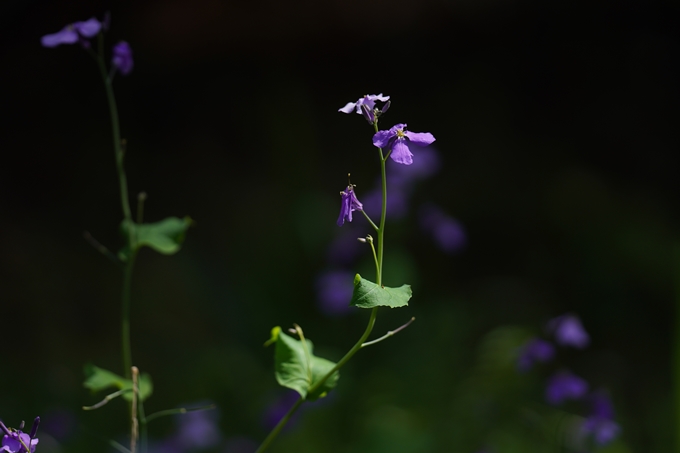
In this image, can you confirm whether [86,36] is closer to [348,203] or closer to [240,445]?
[348,203]

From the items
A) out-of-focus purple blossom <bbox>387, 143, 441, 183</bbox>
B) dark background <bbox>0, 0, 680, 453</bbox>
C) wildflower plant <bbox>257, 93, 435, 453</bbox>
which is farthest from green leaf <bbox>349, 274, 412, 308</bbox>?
out-of-focus purple blossom <bbox>387, 143, 441, 183</bbox>

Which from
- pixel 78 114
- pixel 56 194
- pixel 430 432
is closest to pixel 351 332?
pixel 430 432

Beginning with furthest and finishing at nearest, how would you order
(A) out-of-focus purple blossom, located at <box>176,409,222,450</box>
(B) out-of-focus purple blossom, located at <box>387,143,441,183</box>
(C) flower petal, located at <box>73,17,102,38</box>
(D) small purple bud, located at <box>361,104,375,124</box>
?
(B) out-of-focus purple blossom, located at <box>387,143,441,183</box>
(A) out-of-focus purple blossom, located at <box>176,409,222,450</box>
(C) flower petal, located at <box>73,17,102,38</box>
(D) small purple bud, located at <box>361,104,375,124</box>

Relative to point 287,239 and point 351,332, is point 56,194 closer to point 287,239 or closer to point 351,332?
point 287,239

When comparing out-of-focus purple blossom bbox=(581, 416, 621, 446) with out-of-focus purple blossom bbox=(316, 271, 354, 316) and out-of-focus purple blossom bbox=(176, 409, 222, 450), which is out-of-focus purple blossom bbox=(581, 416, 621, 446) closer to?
out-of-focus purple blossom bbox=(316, 271, 354, 316)

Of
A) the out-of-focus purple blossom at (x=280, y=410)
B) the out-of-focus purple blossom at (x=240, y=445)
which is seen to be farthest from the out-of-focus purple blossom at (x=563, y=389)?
the out-of-focus purple blossom at (x=240, y=445)

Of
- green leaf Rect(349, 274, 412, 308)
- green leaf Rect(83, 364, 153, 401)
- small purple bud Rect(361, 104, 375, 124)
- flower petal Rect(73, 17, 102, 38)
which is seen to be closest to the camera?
green leaf Rect(349, 274, 412, 308)

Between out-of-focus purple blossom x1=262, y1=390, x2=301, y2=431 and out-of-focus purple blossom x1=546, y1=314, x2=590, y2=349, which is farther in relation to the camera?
out-of-focus purple blossom x1=262, y1=390, x2=301, y2=431
